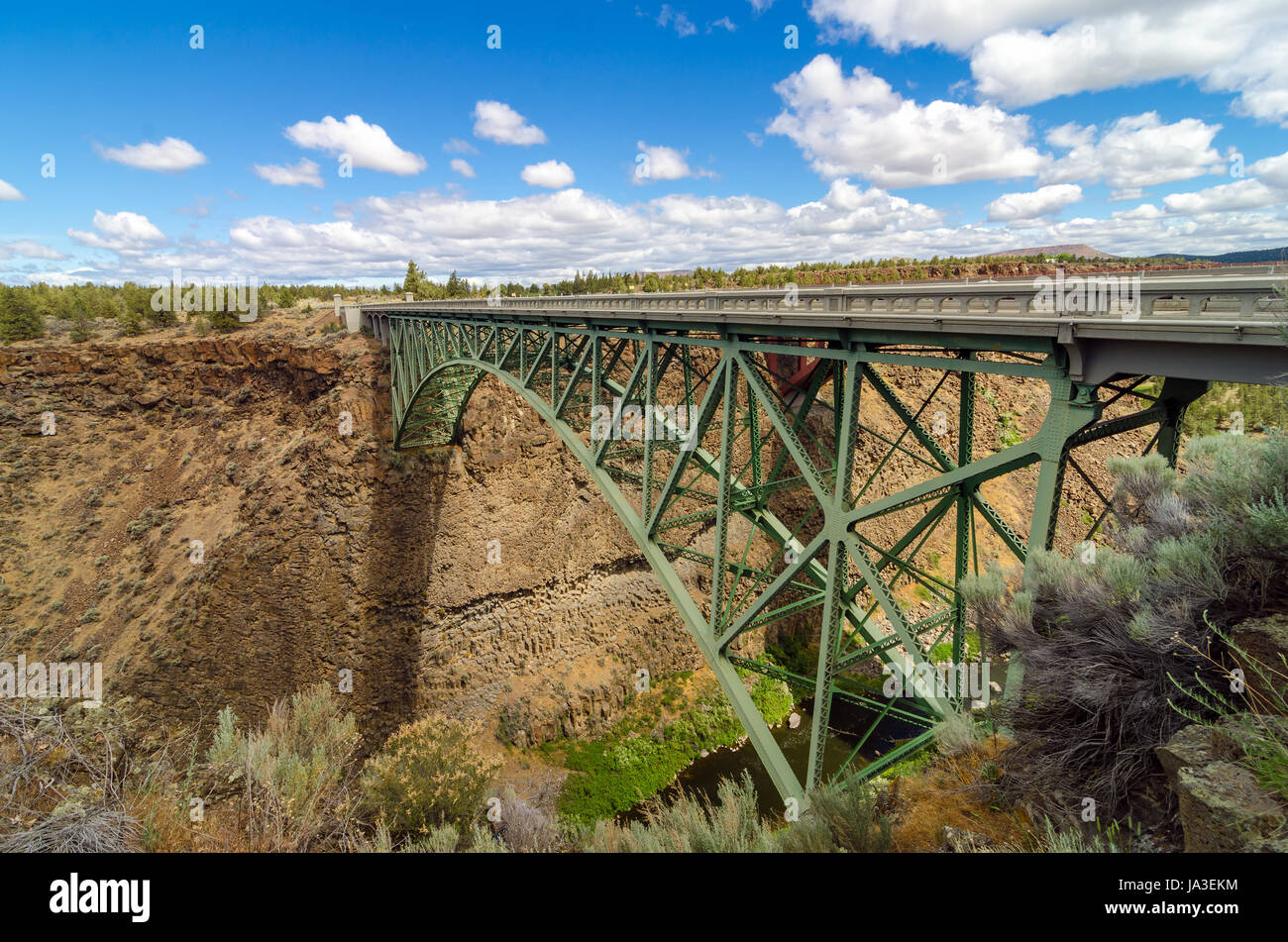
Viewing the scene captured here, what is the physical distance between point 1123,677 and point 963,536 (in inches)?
83.4

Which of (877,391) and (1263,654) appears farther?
(877,391)

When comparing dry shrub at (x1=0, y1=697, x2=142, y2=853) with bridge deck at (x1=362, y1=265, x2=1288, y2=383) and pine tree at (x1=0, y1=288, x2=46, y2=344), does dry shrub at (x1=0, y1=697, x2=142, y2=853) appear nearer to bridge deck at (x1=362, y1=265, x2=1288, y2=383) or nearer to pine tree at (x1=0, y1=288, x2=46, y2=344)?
bridge deck at (x1=362, y1=265, x2=1288, y2=383)

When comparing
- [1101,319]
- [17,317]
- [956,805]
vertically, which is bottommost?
[956,805]

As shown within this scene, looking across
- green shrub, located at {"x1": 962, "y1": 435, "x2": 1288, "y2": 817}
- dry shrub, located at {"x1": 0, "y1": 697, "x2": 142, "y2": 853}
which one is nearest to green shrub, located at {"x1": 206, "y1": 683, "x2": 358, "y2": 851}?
dry shrub, located at {"x1": 0, "y1": 697, "x2": 142, "y2": 853}

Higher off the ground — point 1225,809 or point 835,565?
point 835,565

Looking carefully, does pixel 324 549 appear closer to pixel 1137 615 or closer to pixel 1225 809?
pixel 1137 615

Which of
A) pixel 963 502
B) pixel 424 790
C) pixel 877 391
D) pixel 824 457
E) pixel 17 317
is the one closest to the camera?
pixel 963 502

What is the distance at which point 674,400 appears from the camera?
2748 cm

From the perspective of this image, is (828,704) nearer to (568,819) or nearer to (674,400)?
(568,819)

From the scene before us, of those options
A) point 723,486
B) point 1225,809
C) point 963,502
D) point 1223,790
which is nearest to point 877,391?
point 723,486

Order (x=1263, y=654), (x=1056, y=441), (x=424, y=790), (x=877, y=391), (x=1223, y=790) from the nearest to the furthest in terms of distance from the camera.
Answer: (x=1223, y=790) → (x=1263, y=654) → (x=1056, y=441) → (x=877, y=391) → (x=424, y=790)

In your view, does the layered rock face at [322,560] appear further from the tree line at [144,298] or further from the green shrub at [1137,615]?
the green shrub at [1137,615]

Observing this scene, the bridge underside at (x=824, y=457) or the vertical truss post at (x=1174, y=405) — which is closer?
the vertical truss post at (x=1174, y=405)

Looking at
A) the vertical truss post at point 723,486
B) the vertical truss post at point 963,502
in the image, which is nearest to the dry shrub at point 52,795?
the vertical truss post at point 723,486
